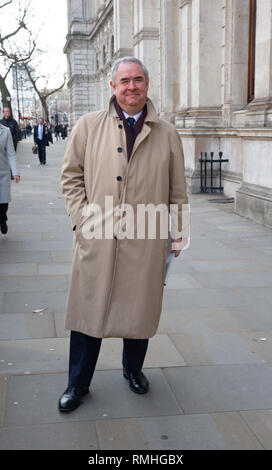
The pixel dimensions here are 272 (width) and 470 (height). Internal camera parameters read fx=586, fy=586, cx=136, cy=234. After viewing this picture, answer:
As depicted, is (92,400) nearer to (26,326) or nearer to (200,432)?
(200,432)

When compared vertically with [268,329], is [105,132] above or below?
above

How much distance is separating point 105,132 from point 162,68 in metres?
15.5

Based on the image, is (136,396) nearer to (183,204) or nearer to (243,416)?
(243,416)

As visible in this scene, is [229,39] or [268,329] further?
[229,39]

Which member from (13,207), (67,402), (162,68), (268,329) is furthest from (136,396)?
(162,68)

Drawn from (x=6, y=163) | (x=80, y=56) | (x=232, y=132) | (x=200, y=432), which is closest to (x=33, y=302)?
(x=200, y=432)

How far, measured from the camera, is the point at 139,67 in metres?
3.29

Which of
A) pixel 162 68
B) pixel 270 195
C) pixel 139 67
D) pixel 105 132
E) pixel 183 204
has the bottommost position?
pixel 270 195

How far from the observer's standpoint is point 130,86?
328 cm

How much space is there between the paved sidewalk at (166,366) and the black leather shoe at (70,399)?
45 mm

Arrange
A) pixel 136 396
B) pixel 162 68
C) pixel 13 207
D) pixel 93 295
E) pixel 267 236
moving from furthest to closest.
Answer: pixel 162 68, pixel 13 207, pixel 267 236, pixel 136 396, pixel 93 295

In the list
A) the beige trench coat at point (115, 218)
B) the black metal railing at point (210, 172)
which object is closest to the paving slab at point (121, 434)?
the beige trench coat at point (115, 218)

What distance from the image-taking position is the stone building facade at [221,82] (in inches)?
379

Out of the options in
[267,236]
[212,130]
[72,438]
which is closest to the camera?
[72,438]
